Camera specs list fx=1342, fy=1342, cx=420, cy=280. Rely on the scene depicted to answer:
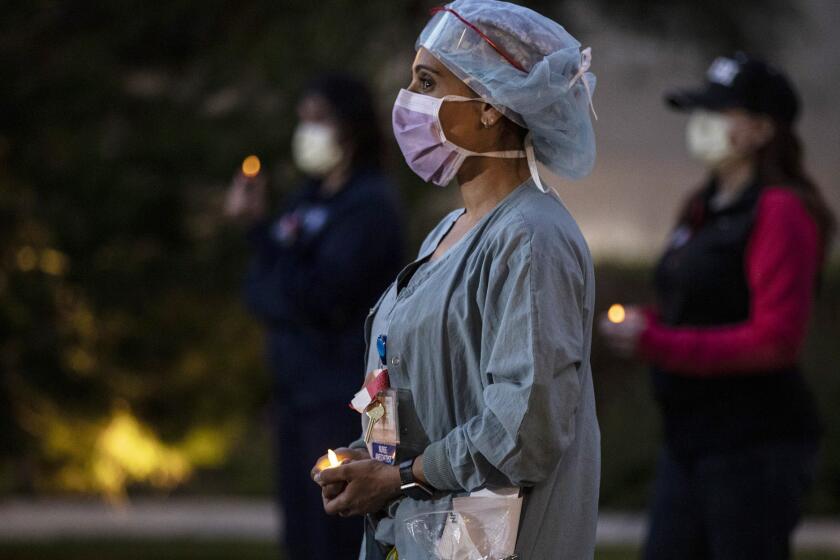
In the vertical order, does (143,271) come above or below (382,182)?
below

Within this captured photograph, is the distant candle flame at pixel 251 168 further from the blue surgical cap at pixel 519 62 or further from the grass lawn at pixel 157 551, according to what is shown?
the grass lawn at pixel 157 551

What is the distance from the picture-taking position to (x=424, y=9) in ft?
19.7

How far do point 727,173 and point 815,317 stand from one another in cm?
548

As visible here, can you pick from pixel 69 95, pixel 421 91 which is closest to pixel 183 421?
pixel 69 95

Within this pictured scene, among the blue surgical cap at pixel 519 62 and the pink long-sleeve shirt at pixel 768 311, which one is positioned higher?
the blue surgical cap at pixel 519 62

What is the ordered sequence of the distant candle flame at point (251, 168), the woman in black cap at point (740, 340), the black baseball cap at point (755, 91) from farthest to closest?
1. the distant candle flame at point (251, 168)
2. the black baseball cap at point (755, 91)
3. the woman in black cap at point (740, 340)

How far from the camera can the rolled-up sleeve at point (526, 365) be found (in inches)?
87.1

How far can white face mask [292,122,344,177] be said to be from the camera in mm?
4617

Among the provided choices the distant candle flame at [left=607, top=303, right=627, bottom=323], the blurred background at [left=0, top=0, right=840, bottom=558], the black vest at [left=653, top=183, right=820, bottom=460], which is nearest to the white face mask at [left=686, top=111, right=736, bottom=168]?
the black vest at [left=653, top=183, right=820, bottom=460]

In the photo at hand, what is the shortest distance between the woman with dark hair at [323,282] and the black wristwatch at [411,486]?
6.29ft

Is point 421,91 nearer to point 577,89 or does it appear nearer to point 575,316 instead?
point 577,89

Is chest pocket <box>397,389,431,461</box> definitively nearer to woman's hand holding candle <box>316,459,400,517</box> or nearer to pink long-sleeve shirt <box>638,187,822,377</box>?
woman's hand holding candle <box>316,459,400,517</box>

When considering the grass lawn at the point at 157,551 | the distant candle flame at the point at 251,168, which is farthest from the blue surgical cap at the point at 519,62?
the grass lawn at the point at 157,551

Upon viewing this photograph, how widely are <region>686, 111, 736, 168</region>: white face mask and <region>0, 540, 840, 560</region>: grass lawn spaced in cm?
339
